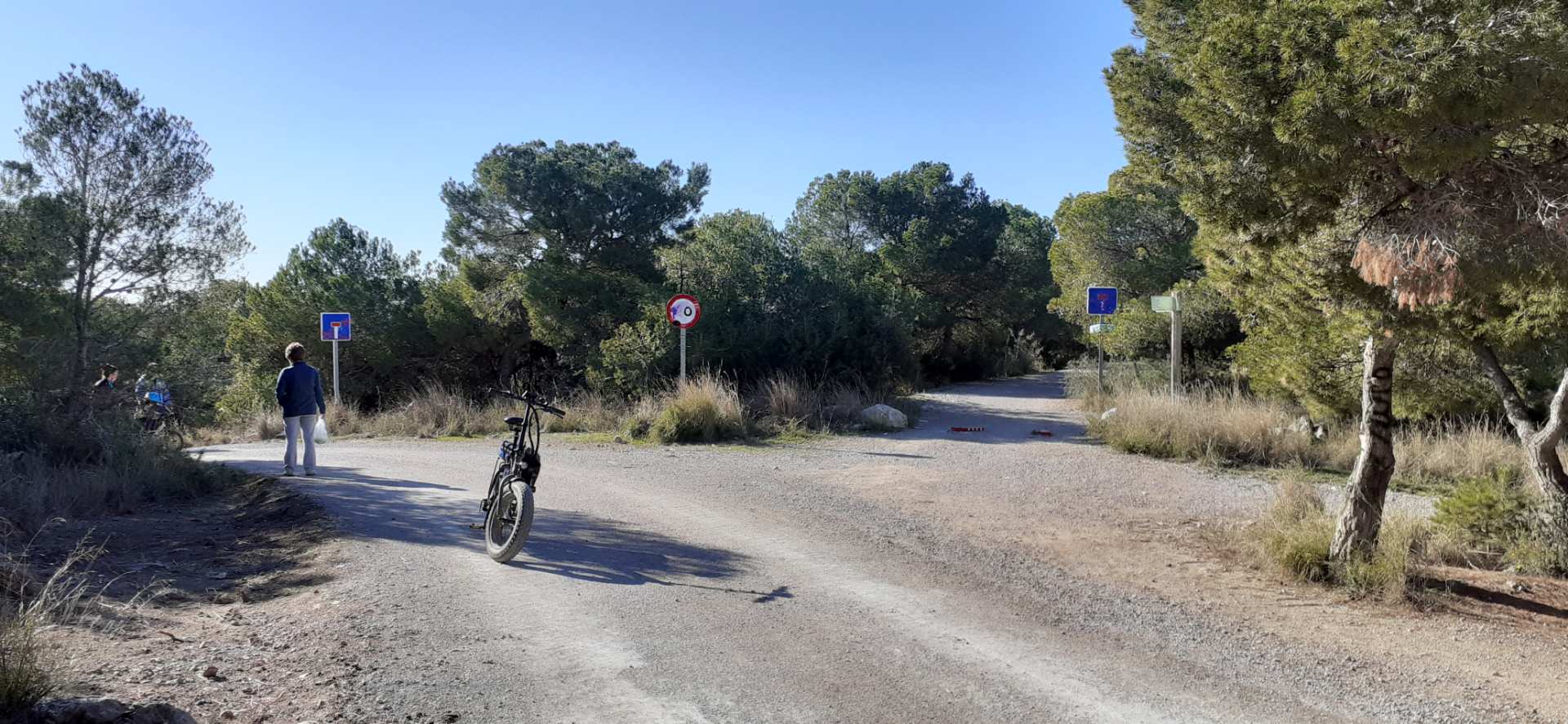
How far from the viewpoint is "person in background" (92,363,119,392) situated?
1086 centimetres

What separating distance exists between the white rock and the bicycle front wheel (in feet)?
33.1

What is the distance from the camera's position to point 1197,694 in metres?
4.61

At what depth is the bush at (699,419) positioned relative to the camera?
15539 mm

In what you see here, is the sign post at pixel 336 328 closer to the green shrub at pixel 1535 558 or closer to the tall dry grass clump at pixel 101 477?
the tall dry grass clump at pixel 101 477

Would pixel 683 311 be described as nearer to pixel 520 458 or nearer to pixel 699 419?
pixel 699 419

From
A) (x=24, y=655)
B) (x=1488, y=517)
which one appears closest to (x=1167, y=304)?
(x=1488, y=517)

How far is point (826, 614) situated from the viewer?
5.85 meters

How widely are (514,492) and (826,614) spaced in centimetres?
263

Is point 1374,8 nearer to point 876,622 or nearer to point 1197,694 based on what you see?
point 1197,694

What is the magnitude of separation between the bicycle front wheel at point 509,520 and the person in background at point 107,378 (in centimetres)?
654

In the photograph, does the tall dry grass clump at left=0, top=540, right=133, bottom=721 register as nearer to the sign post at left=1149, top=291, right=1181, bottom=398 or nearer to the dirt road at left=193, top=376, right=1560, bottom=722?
the dirt road at left=193, top=376, right=1560, bottom=722

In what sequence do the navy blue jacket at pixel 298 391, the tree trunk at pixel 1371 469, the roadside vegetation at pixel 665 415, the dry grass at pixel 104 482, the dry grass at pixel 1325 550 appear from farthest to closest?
the roadside vegetation at pixel 665 415 < the navy blue jacket at pixel 298 391 < the dry grass at pixel 104 482 < the tree trunk at pixel 1371 469 < the dry grass at pixel 1325 550

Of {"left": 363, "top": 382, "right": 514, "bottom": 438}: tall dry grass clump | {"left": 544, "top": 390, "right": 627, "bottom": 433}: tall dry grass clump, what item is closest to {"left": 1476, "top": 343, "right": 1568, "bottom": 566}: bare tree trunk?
{"left": 544, "top": 390, "right": 627, "bottom": 433}: tall dry grass clump

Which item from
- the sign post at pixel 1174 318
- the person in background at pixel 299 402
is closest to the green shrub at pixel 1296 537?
the sign post at pixel 1174 318
